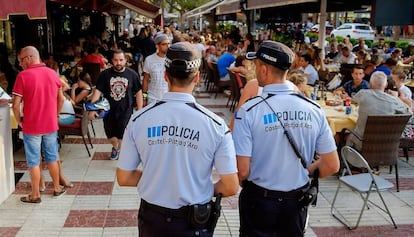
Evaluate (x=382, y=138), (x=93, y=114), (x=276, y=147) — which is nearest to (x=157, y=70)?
(x=93, y=114)

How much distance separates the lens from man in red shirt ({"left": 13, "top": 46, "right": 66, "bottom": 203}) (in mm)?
4605

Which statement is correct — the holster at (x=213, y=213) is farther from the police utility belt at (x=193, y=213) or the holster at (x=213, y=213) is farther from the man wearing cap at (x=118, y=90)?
the man wearing cap at (x=118, y=90)

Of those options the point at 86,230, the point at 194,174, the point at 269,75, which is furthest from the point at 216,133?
the point at 86,230

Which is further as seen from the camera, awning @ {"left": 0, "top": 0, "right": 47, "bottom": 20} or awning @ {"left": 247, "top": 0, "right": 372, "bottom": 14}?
awning @ {"left": 247, "top": 0, "right": 372, "bottom": 14}

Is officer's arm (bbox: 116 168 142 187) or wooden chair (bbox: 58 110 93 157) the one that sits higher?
officer's arm (bbox: 116 168 142 187)

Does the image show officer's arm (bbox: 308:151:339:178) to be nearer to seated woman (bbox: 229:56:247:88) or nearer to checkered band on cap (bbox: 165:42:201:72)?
checkered band on cap (bbox: 165:42:201:72)

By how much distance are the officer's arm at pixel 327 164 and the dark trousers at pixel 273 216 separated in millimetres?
247

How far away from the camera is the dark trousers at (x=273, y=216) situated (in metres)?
2.70

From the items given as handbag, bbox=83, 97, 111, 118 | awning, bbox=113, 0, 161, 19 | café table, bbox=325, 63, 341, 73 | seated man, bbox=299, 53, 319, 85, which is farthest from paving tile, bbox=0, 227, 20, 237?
café table, bbox=325, 63, 341, 73

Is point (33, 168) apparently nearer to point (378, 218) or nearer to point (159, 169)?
point (159, 169)

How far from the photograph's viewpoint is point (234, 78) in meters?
9.41

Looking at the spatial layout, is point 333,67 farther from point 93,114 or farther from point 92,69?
point 93,114

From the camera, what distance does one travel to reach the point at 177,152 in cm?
225

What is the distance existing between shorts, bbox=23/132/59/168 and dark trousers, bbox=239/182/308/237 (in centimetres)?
281
